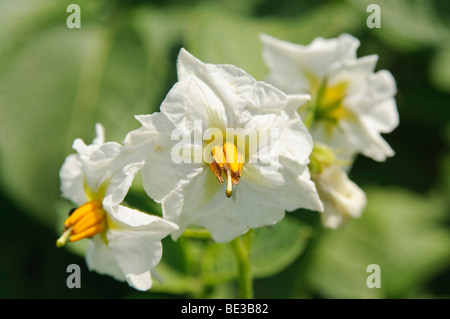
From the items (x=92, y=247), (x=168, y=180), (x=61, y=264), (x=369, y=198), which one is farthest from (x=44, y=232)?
(x=369, y=198)

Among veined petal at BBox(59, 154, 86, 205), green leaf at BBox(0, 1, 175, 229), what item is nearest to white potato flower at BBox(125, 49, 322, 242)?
veined petal at BBox(59, 154, 86, 205)

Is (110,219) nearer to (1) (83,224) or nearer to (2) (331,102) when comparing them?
(1) (83,224)

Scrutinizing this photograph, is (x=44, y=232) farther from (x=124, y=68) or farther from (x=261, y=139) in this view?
(x=261, y=139)

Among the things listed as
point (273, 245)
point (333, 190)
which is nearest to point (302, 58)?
point (333, 190)

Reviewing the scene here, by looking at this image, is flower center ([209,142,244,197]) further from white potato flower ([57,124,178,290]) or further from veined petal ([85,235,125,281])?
veined petal ([85,235,125,281])

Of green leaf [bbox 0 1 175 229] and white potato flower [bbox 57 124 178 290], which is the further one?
green leaf [bbox 0 1 175 229]

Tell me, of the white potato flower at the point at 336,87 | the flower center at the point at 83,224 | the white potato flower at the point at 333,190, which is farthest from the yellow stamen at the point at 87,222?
the white potato flower at the point at 336,87
